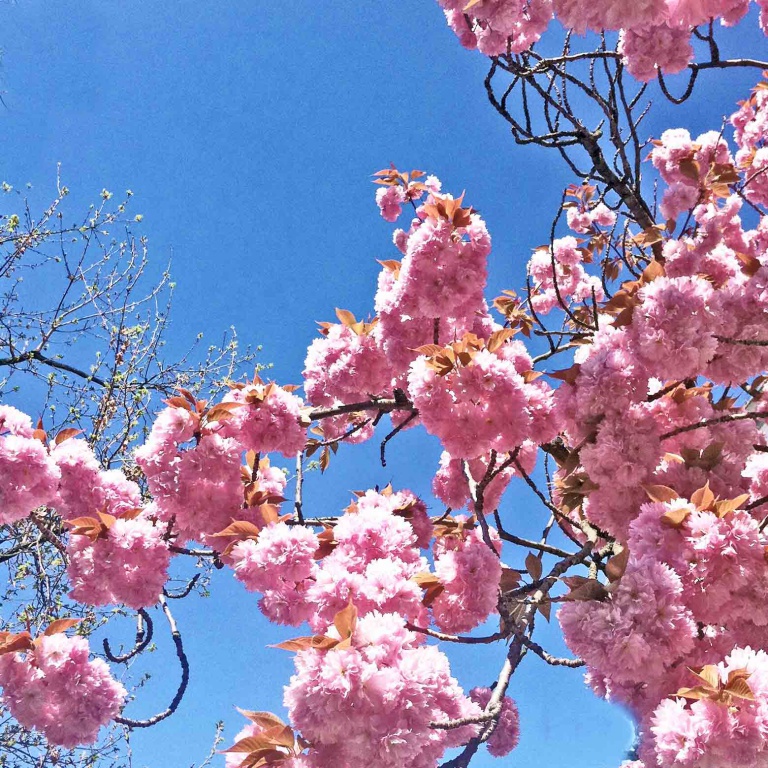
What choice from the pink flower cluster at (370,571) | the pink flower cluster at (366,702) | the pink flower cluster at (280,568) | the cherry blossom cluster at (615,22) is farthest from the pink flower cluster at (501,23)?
the pink flower cluster at (366,702)

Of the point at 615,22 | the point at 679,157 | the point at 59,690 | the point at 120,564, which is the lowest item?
the point at 59,690

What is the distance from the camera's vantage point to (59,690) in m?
2.64

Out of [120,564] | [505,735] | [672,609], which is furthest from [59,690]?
[505,735]

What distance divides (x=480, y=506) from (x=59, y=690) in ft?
6.64

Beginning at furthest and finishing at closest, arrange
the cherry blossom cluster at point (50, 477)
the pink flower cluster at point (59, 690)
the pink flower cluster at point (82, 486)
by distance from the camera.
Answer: the pink flower cluster at point (82, 486), the cherry blossom cluster at point (50, 477), the pink flower cluster at point (59, 690)

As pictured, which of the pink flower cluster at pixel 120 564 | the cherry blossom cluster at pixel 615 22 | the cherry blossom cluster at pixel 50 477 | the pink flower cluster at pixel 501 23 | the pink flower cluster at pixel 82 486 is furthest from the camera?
the pink flower cluster at pixel 82 486

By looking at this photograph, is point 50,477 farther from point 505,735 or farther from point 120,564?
point 505,735

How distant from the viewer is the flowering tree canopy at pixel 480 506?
5.44ft

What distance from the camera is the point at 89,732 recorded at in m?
2.70

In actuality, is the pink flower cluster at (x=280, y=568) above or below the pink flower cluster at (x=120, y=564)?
below

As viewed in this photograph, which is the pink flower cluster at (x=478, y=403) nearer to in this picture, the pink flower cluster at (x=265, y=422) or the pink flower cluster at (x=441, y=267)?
the pink flower cluster at (x=441, y=267)

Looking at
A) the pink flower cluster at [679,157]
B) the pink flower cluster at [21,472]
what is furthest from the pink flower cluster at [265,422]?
the pink flower cluster at [679,157]

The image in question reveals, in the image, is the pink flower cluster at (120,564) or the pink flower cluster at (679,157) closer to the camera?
the pink flower cluster at (120,564)

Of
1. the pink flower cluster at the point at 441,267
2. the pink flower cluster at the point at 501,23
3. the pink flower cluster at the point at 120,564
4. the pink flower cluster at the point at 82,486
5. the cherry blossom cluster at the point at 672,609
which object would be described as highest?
the pink flower cluster at the point at 501,23
